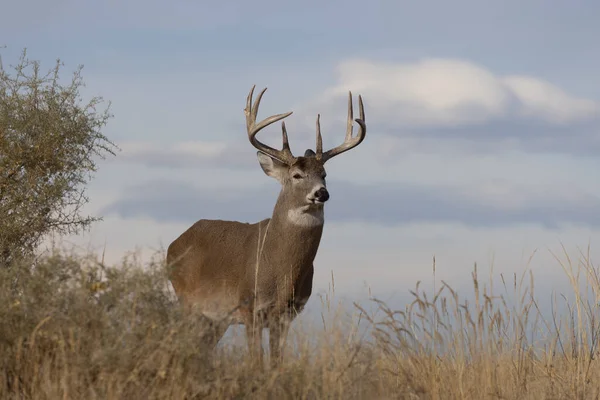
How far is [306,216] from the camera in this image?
11.1m

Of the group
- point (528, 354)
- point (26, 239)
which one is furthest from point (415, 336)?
point (26, 239)

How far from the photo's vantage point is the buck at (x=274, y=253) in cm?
1084

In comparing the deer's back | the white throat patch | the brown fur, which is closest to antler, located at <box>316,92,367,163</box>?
the brown fur

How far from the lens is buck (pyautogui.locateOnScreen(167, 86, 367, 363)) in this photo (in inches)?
427

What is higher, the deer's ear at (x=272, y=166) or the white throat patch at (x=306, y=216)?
the deer's ear at (x=272, y=166)

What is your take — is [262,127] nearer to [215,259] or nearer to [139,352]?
[215,259]

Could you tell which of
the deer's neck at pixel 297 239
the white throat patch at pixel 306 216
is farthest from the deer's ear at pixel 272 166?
the white throat patch at pixel 306 216

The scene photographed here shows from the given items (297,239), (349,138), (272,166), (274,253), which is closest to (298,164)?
(272,166)

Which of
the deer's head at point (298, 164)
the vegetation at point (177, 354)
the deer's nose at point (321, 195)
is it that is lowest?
the vegetation at point (177, 354)

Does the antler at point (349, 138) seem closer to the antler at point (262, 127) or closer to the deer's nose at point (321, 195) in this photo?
the antler at point (262, 127)

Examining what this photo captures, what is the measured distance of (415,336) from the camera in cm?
859

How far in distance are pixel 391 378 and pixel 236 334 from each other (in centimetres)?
216

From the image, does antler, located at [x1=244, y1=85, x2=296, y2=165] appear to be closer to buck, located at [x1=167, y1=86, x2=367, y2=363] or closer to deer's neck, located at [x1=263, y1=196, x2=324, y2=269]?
buck, located at [x1=167, y1=86, x2=367, y2=363]

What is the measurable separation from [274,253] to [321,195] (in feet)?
3.49
